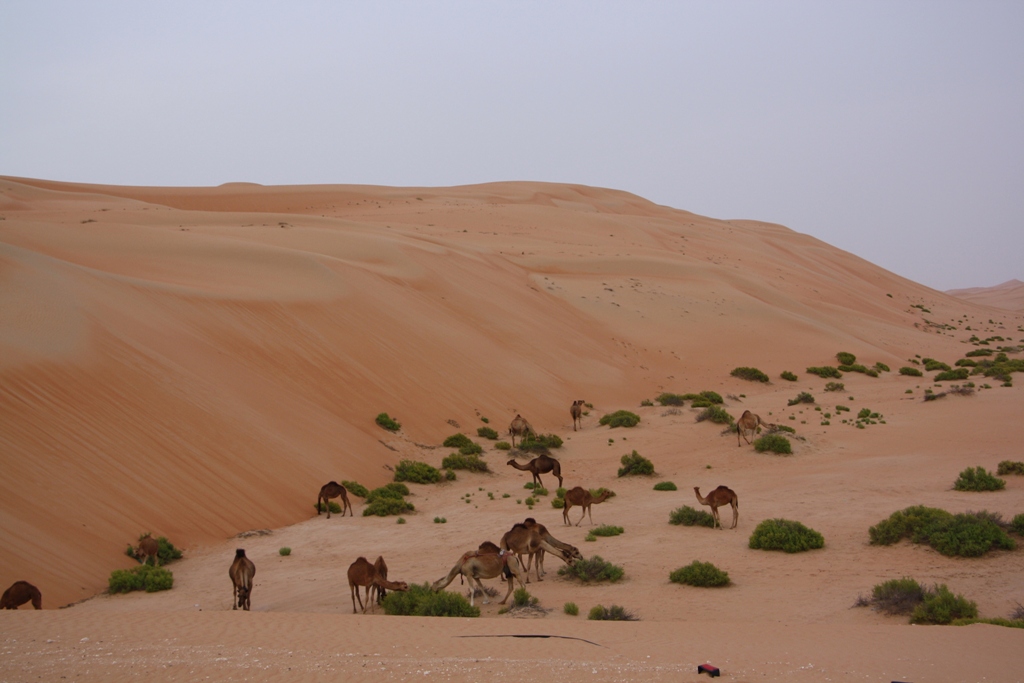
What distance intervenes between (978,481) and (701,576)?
7871 millimetres

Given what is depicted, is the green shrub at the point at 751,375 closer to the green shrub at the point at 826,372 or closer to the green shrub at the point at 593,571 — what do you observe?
the green shrub at the point at 826,372

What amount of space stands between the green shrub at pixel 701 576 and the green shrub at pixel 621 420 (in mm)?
13681

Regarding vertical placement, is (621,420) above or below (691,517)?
above

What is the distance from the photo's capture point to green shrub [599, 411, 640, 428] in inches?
974

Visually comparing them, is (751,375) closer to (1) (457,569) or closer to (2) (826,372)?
(2) (826,372)

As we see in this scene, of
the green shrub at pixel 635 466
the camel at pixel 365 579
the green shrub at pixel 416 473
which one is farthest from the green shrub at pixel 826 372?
the camel at pixel 365 579

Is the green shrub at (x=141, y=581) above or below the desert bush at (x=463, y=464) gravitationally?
below

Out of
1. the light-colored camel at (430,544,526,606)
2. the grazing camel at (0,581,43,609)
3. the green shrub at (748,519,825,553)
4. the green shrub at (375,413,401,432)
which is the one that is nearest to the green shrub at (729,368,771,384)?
the green shrub at (375,413,401,432)

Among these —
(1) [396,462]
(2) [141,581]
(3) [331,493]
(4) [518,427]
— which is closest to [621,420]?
(4) [518,427]

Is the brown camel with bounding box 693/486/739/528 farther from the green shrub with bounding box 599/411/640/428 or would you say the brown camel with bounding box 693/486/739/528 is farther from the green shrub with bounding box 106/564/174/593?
the green shrub with bounding box 599/411/640/428

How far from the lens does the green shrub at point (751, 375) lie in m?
35.2

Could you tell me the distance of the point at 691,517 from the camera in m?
14.1

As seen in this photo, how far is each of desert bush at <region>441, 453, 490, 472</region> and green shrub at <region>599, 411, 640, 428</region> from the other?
21.1 ft

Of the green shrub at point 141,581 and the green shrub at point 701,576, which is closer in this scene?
the green shrub at point 701,576
